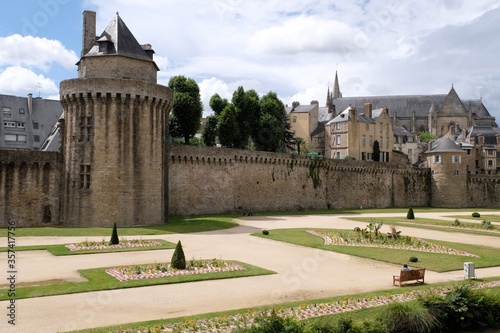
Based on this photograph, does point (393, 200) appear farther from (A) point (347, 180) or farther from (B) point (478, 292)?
(B) point (478, 292)

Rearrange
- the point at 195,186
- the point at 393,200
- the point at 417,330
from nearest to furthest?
the point at 417,330, the point at 195,186, the point at 393,200

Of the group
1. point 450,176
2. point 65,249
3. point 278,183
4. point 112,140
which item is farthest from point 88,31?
point 450,176

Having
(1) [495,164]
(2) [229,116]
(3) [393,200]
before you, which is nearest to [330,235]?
(2) [229,116]

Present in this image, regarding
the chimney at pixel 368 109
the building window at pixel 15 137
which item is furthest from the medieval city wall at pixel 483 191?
the building window at pixel 15 137

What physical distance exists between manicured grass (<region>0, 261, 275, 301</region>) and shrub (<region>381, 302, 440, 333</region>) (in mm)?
6492

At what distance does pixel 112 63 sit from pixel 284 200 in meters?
26.2

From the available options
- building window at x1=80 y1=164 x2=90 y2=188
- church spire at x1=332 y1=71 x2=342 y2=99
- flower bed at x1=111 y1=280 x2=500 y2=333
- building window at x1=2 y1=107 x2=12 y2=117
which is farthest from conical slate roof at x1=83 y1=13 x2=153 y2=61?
church spire at x1=332 y1=71 x2=342 y2=99

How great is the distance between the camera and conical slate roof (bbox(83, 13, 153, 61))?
3544cm

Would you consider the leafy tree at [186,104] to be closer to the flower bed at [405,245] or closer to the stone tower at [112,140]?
the stone tower at [112,140]

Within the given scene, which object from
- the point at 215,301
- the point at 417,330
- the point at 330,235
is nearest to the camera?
the point at 417,330

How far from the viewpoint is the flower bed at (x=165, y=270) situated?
692 inches

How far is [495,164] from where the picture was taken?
8375cm

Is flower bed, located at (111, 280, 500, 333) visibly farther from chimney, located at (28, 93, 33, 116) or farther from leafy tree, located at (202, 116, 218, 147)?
chimney, located at (28, 93, 33, 116)

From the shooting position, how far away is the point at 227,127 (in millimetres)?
55500
